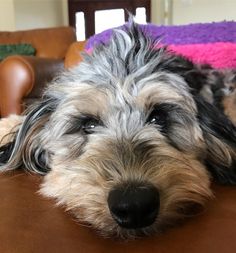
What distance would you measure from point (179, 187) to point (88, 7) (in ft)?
19.9

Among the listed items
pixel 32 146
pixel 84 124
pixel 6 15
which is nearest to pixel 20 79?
pixel 32 146

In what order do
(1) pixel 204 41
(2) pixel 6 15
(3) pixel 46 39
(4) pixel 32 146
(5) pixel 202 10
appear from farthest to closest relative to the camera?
1. (5) pixel 202 10
2. (2) pixel 6 15
3. (3) pixel 46 39
4. (1) pixel 204 41
5. (4) pixel 32 146

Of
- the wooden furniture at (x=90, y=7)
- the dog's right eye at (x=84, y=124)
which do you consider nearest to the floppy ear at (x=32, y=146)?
the dog's right eye at (x=84, y=124)

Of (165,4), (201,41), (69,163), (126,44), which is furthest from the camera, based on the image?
(165,4)

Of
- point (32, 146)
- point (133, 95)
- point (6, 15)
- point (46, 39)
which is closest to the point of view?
point (133, 95)

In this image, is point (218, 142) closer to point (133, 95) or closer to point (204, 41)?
point (133, 95)

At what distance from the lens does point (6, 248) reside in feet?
2.68

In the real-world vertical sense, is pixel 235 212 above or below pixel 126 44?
below

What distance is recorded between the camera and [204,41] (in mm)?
1839

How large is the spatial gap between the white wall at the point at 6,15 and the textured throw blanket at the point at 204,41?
3618mm

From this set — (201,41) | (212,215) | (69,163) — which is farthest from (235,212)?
(201,41)

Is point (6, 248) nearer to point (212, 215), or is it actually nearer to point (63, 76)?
point (212, 215)

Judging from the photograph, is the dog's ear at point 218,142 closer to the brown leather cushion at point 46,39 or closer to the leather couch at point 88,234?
the leather couch at point 88,234

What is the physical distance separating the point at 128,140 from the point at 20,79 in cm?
151
